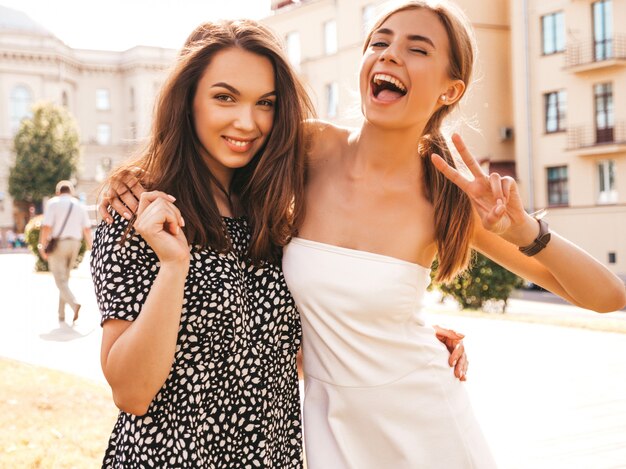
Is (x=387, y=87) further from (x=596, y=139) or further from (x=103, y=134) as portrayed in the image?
(x=103, y=134)

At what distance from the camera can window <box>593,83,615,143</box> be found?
26406 millimetres

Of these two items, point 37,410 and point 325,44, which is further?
point 325,44

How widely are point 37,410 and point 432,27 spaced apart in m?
4.87

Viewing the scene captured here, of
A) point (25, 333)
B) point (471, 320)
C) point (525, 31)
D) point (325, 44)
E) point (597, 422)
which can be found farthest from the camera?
point (325, 44)

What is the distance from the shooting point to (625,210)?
25.8 meters

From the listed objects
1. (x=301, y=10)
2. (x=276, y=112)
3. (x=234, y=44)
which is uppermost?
(x=301, y=10)

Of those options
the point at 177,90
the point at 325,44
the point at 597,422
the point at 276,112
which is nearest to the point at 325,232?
the point at 276,112

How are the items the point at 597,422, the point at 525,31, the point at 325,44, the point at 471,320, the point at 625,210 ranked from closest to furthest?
the point at 597,422 < the point at 471,320 < the point at 625,210 < the point at 525,31 < the point at 325,44

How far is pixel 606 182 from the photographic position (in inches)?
1062

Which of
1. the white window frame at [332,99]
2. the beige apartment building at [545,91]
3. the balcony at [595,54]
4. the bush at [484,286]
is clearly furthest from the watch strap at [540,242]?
the white window frame at [332,99]

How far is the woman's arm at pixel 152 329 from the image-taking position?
7.02 feet

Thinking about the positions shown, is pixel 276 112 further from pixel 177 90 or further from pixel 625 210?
pixel 625 210

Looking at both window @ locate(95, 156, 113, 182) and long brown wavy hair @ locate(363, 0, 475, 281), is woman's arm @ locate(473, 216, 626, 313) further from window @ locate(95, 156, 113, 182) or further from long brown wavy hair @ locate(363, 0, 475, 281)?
window @ locate(95, 156, 113, 182)

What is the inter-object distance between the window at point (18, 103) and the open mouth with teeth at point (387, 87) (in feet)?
219
